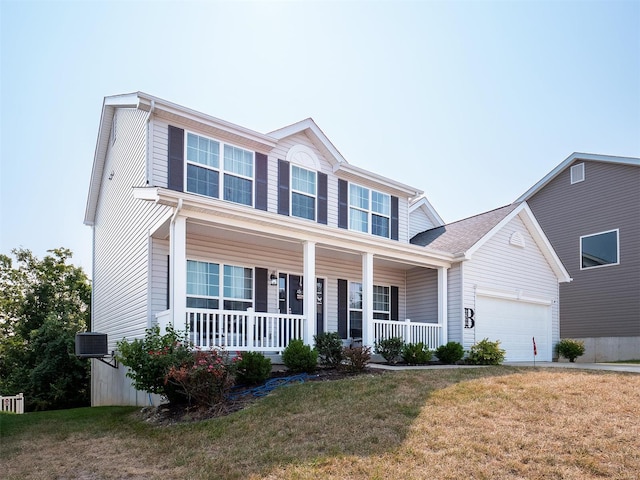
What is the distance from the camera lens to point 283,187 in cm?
1319

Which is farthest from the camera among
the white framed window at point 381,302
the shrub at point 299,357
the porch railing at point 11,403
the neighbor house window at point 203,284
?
the porch railing at point 11,403

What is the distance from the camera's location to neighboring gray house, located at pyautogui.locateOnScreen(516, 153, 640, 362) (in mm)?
17953

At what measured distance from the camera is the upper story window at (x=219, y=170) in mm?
11727

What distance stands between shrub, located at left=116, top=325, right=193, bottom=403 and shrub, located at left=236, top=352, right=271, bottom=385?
3.70 feet

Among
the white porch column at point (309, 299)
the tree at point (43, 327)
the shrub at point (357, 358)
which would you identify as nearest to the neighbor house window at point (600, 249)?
the shrub at point (357, 358)

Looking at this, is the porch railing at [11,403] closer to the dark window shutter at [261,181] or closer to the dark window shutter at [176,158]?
the dark window shutter at [176,158]

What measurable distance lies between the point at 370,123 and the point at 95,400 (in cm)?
1240

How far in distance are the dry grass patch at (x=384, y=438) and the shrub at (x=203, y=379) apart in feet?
2.07

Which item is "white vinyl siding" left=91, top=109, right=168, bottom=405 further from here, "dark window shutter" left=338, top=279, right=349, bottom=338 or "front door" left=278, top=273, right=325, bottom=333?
"dark window shutter" left=338, top=279, right=349, bottom=338

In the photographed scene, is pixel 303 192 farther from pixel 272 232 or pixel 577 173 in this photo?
pixel 577 173

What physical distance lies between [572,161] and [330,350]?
1439cm

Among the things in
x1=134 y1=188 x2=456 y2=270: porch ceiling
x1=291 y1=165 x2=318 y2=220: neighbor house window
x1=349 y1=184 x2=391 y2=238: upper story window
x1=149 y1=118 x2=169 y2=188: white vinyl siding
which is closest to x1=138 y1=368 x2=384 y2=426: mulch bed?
x1=134 y1=188 x2=456 y2=270: porch ceiling

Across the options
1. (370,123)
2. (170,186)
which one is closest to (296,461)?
(170,186)

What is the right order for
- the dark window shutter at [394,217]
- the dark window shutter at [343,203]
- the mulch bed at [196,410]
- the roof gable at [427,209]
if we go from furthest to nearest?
1. the roof gable at [427,209]
2. the dark window shutter at [394,217]
3. the dark window shutter at [343,203]
4. the mulch bed at [196,410]
